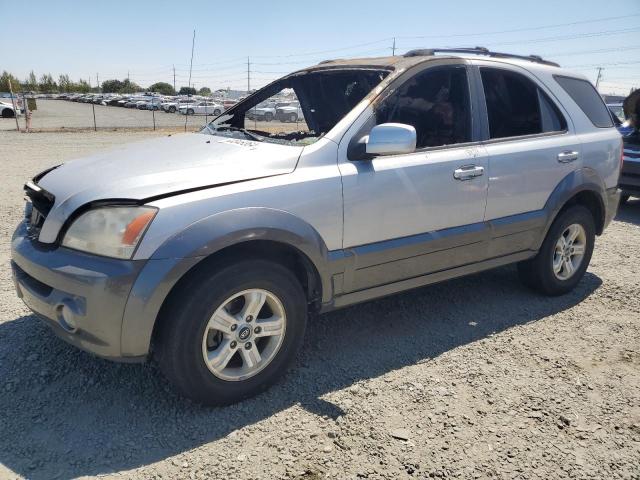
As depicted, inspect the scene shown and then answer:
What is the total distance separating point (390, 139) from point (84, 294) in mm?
1772

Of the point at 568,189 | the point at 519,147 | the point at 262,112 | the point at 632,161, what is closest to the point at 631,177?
the point at 632,161

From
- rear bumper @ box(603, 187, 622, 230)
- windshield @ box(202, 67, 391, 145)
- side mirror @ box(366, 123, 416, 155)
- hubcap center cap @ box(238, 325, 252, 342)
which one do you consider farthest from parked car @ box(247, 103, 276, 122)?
rear bumper @ box(603, 187, 622, 230)

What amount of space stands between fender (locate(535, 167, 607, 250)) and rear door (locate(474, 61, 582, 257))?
0.05 meters

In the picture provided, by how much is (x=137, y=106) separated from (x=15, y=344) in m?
56.8

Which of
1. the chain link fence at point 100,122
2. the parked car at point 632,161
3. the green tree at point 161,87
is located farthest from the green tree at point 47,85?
the parked car at point 632,161

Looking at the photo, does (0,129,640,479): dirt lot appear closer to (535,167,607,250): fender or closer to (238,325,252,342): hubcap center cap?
(238,325,252,342): hubcap center cap

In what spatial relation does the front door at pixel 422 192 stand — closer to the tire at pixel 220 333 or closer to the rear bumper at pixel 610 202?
the tire at pixel 220 333

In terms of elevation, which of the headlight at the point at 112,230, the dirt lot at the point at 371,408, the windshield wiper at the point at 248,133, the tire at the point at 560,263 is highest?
the windshield wiper at the point at 248,133

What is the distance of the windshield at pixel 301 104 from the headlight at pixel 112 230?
3.78ft

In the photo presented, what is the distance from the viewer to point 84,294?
7.78 feet

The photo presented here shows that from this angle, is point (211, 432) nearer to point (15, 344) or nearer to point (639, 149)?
point (15, 344)

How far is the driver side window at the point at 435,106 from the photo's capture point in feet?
11.1

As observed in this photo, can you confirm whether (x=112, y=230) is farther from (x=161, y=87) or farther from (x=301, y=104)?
(x=161, y=87)

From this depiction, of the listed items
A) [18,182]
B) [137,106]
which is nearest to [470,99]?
[18,182]
